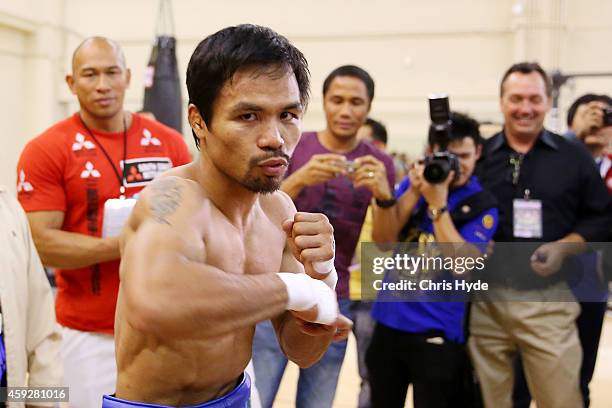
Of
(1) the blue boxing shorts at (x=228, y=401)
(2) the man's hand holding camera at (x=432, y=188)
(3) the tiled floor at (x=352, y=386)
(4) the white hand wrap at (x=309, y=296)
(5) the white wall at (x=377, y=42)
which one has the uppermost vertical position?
(5) the white wall at (x=377, y=42)

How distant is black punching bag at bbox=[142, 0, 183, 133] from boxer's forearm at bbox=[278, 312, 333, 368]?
363 cm

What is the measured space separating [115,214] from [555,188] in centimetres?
169

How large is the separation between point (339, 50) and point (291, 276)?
25.3 feet

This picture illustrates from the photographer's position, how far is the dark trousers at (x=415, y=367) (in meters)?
2.39

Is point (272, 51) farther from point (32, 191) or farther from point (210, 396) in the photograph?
point (32, 191)

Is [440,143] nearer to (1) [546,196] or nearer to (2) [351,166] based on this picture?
(2) [351,166]

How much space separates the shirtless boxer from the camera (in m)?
1.11

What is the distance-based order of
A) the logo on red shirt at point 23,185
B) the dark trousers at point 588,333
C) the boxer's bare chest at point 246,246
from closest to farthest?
the boxer's bare chest at point 246,246
the logo on red shirt at point 23,185
the dark trousers at point 588,333

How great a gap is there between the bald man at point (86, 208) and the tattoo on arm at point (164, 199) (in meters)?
0.92

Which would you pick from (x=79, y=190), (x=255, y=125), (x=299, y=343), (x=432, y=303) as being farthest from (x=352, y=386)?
(x=255, y=125)

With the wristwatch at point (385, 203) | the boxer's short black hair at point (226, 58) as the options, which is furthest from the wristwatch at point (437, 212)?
the boxer's short black hair at point (226, 58)

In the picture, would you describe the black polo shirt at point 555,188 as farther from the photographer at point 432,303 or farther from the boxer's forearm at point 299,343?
the boxer's forearm at point 299,343

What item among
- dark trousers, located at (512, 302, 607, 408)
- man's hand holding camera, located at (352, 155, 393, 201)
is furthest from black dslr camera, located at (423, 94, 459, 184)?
dark trousers, located at (512, 302, 607, 408)

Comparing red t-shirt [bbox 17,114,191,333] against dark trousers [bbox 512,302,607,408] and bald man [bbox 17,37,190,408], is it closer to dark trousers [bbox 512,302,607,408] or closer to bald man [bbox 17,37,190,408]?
bald man [bbox 17,37,190,408]
